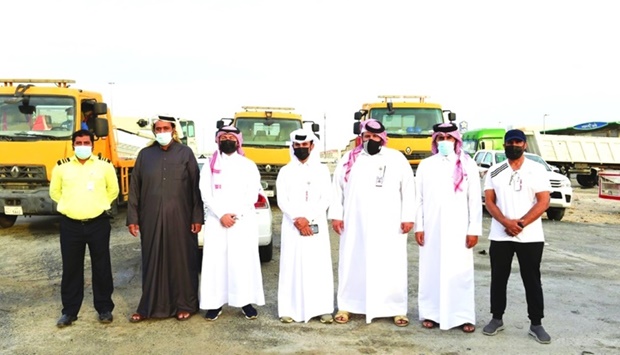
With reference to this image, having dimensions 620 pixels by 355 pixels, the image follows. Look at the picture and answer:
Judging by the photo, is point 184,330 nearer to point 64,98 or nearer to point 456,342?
point 456,342

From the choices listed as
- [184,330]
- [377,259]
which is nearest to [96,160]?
[184,330]

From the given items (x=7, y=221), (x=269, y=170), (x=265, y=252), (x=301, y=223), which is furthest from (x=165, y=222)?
(x=269, y=170)

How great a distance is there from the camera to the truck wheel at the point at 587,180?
985 inches

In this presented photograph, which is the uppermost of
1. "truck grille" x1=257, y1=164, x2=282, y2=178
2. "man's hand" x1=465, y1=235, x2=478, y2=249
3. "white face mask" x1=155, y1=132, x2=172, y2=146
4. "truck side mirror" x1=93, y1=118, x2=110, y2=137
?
"truck side mirror" x1=93, y1=118, x2=110, y2=137

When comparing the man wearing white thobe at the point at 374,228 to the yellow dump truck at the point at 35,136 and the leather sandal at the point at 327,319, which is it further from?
the yellow dump truck at the point at 35,136

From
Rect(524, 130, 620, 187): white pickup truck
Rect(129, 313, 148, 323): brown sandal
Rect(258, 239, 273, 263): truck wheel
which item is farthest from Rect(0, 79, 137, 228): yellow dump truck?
Rect(524, 130, 620, 187): white pickup truck

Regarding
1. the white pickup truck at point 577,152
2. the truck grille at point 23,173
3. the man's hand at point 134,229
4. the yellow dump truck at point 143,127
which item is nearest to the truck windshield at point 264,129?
the yellow dump truck at point 143,127

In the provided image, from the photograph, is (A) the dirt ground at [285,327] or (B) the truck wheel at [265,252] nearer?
(A) the dirt ground at [285,327]

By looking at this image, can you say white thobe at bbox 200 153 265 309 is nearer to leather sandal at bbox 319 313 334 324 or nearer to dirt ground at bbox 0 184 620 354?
dirt ground at bbox 0 184 620 354

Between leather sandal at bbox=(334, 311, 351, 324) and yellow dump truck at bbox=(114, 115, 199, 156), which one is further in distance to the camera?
yellow dump truck at bbox=(114, 115, 199, 156)

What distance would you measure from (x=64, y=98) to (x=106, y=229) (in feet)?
17.7

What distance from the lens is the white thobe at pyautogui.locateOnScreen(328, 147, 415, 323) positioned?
196 inches

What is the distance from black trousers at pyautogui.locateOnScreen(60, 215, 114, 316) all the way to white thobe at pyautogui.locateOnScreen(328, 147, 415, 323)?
2.14 meters

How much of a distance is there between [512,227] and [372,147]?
143 centimetres
